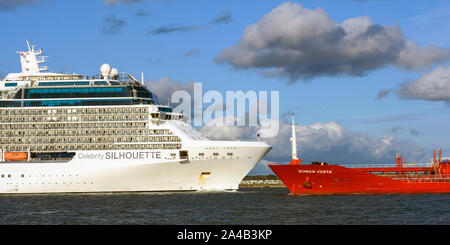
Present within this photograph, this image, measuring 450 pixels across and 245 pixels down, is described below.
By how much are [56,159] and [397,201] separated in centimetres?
3394

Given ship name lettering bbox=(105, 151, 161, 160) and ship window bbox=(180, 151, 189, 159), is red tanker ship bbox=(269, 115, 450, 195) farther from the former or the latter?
ship name lettering bbox=(105, 151, 161, 160)

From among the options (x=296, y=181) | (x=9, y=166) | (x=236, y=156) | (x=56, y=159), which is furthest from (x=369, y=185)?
(x=9, y=166)

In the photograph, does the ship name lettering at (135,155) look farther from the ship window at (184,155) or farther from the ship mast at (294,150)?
the ship mast at (294,150)

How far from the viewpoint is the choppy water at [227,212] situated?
31438mm

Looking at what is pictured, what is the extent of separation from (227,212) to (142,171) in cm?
2093

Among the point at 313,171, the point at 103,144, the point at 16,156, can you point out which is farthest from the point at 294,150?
the point at 16,156

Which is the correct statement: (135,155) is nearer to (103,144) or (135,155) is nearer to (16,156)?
(103,144)

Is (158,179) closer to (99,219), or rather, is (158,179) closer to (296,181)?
(296,181)

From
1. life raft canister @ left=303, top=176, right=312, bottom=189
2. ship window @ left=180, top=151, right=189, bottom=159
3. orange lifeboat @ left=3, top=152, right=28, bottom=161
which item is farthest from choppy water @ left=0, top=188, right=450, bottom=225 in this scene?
orange lifeboat @ left=3, top=152, right=28, bottom=161

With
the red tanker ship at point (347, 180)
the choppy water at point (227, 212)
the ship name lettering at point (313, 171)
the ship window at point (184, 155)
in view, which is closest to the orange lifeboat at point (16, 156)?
the choppy water at point (227, 212)

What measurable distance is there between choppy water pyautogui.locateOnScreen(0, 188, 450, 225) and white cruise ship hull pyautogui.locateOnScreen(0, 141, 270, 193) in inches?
367

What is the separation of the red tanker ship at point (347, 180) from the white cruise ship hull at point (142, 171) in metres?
6.54

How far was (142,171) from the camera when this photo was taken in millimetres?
55594

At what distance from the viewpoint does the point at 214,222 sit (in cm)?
3083
